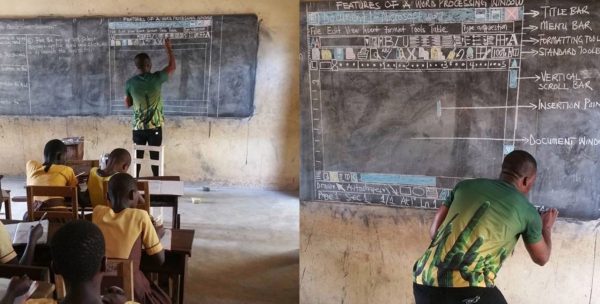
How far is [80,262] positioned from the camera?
1.84 metres

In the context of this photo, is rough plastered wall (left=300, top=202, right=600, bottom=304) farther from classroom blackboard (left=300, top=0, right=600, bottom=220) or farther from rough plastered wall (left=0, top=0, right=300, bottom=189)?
rough plastered wall (left=0, top=0, right=300, bottom=189)

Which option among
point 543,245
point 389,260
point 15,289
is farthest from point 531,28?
point 15,289

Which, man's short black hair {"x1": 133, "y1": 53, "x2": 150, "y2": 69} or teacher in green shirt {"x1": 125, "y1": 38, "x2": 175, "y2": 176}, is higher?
man's short black hair {"x1": 133, "y1": 53, "x2": 150, "y2": 69}

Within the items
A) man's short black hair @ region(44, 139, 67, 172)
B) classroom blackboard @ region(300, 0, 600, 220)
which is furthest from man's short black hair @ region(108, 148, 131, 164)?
classroom blackboard @ region(300, 0, 600, 220)

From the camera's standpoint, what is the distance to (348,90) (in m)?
3.66

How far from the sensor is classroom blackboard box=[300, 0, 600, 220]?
130 inches

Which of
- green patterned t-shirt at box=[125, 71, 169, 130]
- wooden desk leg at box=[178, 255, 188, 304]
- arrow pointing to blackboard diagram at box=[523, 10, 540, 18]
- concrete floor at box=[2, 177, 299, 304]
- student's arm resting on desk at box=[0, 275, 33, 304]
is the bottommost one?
concrete floor at box=[2, 177, 299, 304]

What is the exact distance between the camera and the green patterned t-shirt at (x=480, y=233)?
2.42 metres

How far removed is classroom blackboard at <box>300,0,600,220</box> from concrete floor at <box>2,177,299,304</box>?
97 centimetres

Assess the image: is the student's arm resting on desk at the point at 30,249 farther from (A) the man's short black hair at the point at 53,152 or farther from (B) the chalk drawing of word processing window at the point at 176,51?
(B) the chalk drawing of word processing window at the point at 176,51

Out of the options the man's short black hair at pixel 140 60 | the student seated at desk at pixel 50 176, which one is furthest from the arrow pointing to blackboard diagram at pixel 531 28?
the man's short black hair at pixel 140 60

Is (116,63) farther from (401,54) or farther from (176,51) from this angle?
(401,54)

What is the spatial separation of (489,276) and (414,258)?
3.82 ft

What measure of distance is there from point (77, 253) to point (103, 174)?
2.29 metres
